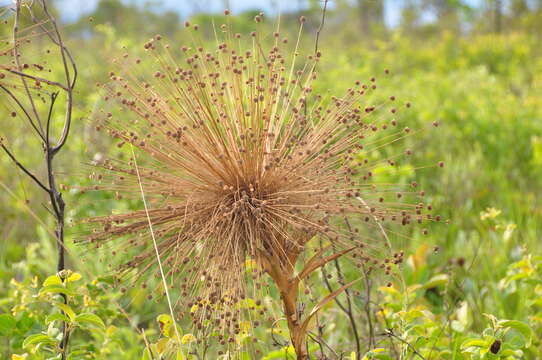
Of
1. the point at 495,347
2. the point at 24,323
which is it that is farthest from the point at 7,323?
the point at 495,347

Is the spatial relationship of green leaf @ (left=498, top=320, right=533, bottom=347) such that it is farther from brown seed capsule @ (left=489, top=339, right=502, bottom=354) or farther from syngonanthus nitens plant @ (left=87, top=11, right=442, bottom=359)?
syngonanthus nitens plant @ (left=87, top=11, right=442, bottom=359)

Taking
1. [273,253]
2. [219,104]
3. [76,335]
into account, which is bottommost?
[76,335]

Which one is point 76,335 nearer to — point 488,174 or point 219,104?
point 219,104

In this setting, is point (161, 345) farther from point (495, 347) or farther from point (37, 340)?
point (495, 347)

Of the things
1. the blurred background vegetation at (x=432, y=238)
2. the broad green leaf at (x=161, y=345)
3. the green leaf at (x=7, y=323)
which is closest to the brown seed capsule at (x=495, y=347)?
the blurred background vegetation at (x=432, y=238)

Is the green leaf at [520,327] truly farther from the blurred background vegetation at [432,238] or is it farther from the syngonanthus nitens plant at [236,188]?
the syngonanthus nitens plant at [236,188]

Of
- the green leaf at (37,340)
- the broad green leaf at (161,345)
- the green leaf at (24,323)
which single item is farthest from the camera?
the green leaf at (24,323)

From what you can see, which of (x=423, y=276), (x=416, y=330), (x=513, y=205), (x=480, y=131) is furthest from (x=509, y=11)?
(x=416, y=330)
